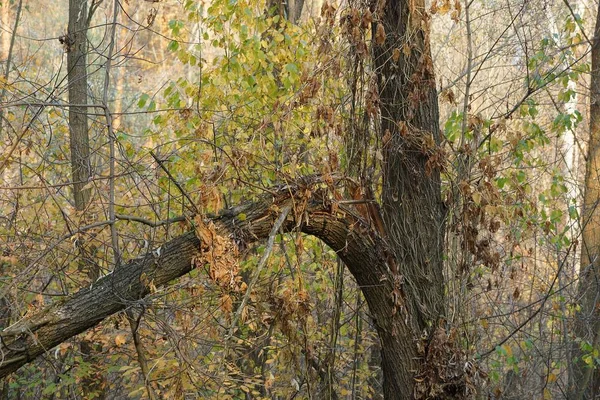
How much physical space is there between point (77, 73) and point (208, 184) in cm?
397

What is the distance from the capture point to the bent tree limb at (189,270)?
14.6 feet

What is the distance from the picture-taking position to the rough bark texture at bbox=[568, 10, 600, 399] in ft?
25.5

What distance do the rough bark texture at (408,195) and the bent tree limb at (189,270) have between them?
0.13m

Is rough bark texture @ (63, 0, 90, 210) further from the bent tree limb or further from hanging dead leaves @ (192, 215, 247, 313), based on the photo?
hanging dead leaves @ (192, 215, 247, 313)

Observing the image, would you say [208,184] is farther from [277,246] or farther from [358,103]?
[277,246]

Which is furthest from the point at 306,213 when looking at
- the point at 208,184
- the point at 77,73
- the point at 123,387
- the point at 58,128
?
the point at 123,387

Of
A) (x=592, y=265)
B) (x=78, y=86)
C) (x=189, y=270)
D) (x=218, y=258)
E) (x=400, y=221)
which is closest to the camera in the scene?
(x=218, y=258)

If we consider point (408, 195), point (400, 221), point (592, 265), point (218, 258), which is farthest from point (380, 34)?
point (592, 265)

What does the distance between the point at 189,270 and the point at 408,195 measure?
1.61m

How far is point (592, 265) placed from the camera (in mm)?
7648

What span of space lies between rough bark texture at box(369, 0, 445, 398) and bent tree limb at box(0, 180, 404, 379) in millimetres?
126

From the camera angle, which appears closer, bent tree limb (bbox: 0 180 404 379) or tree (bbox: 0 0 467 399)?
bent tree limb (bbox: 0 180 404 379)

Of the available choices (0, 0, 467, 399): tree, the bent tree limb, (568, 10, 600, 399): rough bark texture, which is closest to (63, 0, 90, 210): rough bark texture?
(0, 0, 467, 399): tree

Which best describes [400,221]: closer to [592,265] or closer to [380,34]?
[380,34]
